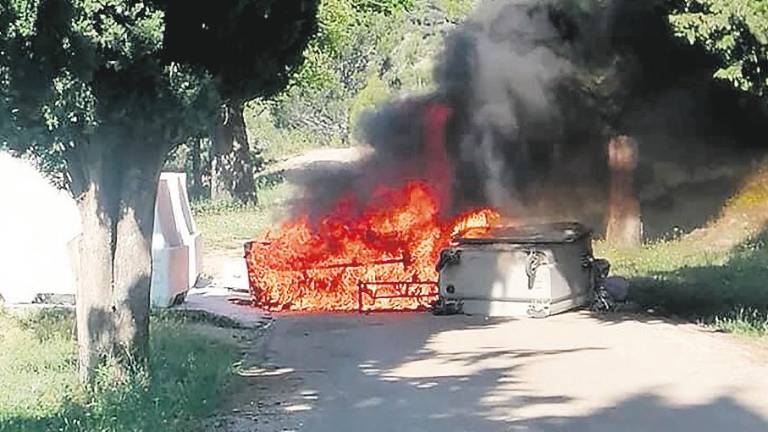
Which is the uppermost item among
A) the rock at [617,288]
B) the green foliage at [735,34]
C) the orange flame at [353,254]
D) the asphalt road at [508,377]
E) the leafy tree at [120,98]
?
the green foliage at [735,34]

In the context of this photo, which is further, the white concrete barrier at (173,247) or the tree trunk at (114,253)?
the white concrete barrier at (173,247)

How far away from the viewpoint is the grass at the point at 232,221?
27.6m

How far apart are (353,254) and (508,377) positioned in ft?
22.8

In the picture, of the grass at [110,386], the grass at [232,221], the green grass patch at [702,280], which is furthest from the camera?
the grass at [232,221]

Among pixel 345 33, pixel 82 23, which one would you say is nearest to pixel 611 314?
pixel 82 23

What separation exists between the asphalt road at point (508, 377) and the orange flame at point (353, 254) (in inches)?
66.8

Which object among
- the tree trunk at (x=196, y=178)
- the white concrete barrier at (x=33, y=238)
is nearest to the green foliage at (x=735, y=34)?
the white concrete barrier at (x=33, y=238)

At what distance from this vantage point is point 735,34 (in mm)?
12422

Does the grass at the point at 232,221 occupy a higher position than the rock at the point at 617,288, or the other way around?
the grass at the point at 232,221

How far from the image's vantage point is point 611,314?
15875 millimetres

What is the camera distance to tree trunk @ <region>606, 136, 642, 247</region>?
76.1 feet

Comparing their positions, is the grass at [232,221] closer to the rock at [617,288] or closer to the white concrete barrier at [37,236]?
the white concrete barrier at [37,236]

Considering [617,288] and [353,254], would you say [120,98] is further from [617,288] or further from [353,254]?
[617,288]

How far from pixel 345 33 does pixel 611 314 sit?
17853 millimetres
